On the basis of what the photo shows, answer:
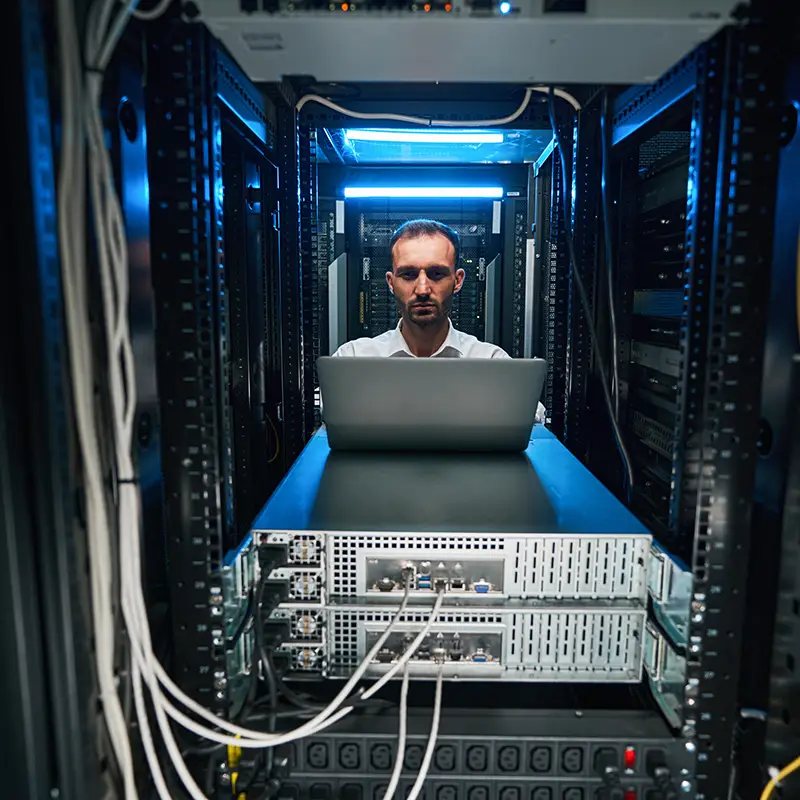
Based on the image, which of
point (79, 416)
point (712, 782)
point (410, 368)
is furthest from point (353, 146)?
point (712, 782)

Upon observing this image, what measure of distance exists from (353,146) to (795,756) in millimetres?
1570

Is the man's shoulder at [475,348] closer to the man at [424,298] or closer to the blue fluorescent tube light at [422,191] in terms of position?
the man at [424,298]

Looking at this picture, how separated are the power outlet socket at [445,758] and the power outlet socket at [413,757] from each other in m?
0.02

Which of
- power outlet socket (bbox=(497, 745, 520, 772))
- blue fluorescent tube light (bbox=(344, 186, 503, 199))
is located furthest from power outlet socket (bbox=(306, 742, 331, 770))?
blue fluorescent tube light (bbox=(344, 186, 503, 199))

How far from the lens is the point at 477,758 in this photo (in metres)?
0.78

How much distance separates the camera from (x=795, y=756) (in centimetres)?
75

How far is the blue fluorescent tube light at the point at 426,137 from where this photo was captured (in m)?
1.40

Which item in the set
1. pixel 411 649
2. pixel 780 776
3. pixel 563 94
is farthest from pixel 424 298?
pixel 780 776

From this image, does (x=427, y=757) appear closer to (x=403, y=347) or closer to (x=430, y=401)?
(x=430, y=401)

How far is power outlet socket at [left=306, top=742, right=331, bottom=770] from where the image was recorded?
2.57 feet

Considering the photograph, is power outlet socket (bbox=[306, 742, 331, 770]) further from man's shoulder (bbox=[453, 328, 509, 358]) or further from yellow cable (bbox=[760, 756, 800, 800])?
man's shoulder (bbox=[453, 328, 509, 358])

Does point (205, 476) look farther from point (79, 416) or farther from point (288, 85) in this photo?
point (288, 85)

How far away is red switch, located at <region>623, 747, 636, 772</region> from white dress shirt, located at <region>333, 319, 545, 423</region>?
1.15 meters

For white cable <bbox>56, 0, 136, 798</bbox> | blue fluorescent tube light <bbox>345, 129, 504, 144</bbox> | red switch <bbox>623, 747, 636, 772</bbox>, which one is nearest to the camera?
white cable <bbox>56, 0, 136, 798</bbox>
